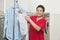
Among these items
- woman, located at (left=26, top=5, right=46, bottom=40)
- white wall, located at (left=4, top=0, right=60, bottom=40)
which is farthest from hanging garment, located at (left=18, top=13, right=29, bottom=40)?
white wall, located at (left=4, top=0, right=60, bottom=40)

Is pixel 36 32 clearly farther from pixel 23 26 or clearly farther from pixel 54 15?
pixel 54 15

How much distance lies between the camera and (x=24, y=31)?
1655 mm

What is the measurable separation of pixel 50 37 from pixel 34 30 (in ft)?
1.72

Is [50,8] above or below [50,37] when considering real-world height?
above

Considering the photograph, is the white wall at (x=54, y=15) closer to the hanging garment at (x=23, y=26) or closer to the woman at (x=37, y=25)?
the woman at (x=37, y=25)

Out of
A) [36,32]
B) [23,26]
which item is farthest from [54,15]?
[23,26]

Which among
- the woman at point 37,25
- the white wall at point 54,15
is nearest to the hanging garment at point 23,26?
the woman at point 37,25

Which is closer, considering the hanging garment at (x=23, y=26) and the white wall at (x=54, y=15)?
the hanging garment at (x=23, y=26)

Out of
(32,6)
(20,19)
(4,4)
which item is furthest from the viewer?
(32,6)

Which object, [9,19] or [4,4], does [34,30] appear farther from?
[4,4]

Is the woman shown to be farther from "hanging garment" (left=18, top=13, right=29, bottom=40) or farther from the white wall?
the white wall

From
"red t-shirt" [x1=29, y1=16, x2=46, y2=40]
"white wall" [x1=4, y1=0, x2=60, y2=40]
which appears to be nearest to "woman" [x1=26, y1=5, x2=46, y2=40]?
"red t-shirt" [x1=29, y1=16, x2=46, y2=40]

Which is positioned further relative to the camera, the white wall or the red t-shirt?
the white wall

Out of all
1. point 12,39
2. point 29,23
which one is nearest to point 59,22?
point 29,23
